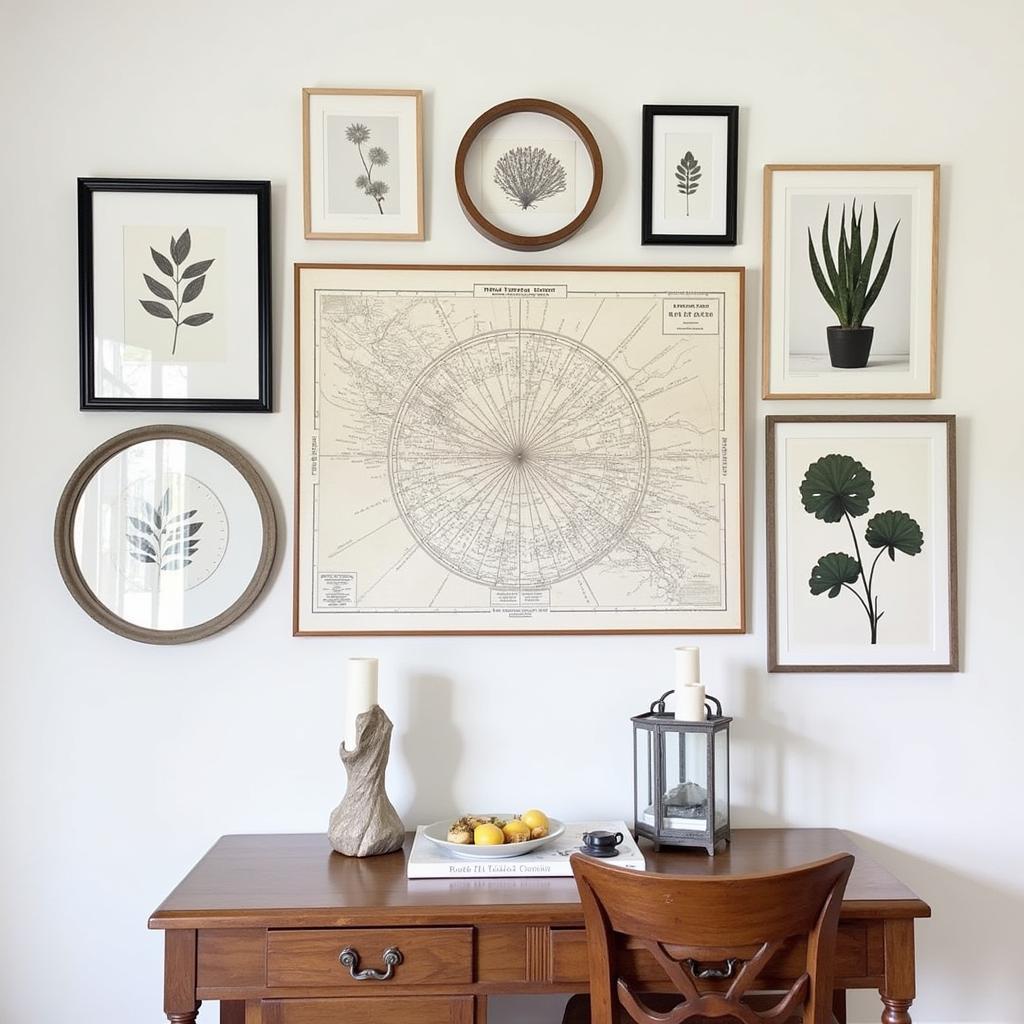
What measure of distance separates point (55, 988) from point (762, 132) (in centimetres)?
227

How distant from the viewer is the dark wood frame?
204 centimetres

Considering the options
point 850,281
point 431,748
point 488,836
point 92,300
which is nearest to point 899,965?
point 488,836

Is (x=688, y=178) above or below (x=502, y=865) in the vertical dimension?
above

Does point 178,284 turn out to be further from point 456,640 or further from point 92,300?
point 456,640

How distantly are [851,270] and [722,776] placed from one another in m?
1.08

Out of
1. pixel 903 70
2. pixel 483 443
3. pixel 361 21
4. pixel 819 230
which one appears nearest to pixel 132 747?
pixel 483 443

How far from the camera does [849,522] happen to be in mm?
2061

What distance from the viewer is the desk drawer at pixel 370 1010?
158cm

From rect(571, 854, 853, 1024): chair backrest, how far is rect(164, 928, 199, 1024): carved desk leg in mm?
633

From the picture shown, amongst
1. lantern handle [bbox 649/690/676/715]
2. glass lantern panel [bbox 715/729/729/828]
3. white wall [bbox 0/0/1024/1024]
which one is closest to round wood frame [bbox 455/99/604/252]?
white wall [bbox 0/0/1024/1024]

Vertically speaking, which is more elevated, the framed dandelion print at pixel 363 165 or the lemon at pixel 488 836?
the framed dandelion print at pixel 363 165

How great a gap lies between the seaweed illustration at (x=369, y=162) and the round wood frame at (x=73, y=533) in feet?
1.95

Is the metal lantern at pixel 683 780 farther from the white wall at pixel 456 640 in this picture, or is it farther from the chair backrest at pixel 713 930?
the chair backrest at pixel 713 930

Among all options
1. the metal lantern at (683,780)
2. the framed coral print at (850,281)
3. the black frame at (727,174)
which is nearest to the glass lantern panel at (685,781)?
the metal lantern at (683,780)
